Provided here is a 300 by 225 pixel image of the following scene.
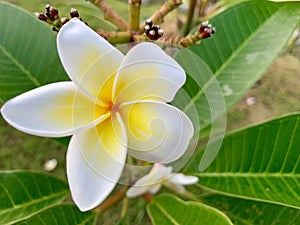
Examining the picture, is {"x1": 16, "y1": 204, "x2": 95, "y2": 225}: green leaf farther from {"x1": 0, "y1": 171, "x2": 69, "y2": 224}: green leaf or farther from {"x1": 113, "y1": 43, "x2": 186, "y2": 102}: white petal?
{"x1": 113, "y1": 43, "x2": 186, "y2": 102}: white petal

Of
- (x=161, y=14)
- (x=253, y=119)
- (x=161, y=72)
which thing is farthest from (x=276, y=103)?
(x=161, y=72)

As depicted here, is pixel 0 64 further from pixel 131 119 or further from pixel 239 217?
pixel 239 217

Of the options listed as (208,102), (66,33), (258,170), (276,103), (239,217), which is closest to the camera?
(66,33)

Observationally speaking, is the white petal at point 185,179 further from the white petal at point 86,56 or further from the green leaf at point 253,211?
the white petal at point 86,56

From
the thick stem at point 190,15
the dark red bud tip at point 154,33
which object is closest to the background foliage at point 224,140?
the dark red bud tip at point 154,33

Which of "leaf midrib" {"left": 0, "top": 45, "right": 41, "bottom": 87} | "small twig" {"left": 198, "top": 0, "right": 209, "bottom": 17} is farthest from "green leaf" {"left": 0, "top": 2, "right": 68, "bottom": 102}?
"small twig" {"left": 198, "top": 0, "right": 209, "bottom": 17}
